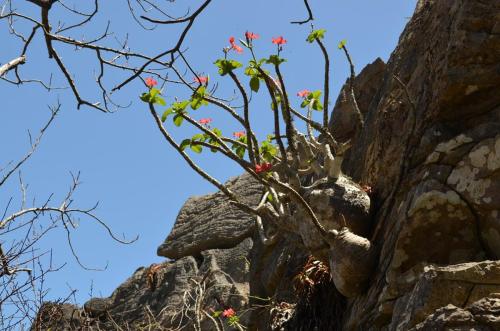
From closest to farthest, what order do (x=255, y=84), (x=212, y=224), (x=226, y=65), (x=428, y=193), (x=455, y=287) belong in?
(x=455, y=287) < (x=428, y=193) < (x=226, y=65) < (x=255, y=84) < (x=212, y=224)

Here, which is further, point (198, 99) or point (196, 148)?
point (196, 148)

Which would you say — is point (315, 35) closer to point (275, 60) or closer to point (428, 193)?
point (275, 60)

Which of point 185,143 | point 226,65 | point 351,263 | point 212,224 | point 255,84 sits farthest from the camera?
point 212,224

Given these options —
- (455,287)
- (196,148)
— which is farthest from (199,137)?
(455,287)

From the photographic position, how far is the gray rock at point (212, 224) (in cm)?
1216

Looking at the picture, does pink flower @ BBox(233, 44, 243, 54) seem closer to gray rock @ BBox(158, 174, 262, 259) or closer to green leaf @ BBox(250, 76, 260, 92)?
green leaf @ BBox(250, 76, 260, 92)

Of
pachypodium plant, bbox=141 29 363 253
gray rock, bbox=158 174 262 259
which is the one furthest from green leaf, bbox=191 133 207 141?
gray rock, bbox=158 174 262 259

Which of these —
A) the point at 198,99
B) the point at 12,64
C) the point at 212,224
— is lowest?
the point at 12,64

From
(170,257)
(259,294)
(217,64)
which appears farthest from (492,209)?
(170,257)

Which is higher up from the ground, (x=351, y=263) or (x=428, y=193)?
(x=428, y=193)

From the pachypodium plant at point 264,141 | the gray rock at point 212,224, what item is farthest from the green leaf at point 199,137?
the gray rock at point 212,224

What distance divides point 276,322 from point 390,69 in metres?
2.60

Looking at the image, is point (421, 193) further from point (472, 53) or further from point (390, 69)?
point (390, 69)

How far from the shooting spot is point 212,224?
12.5 metres
